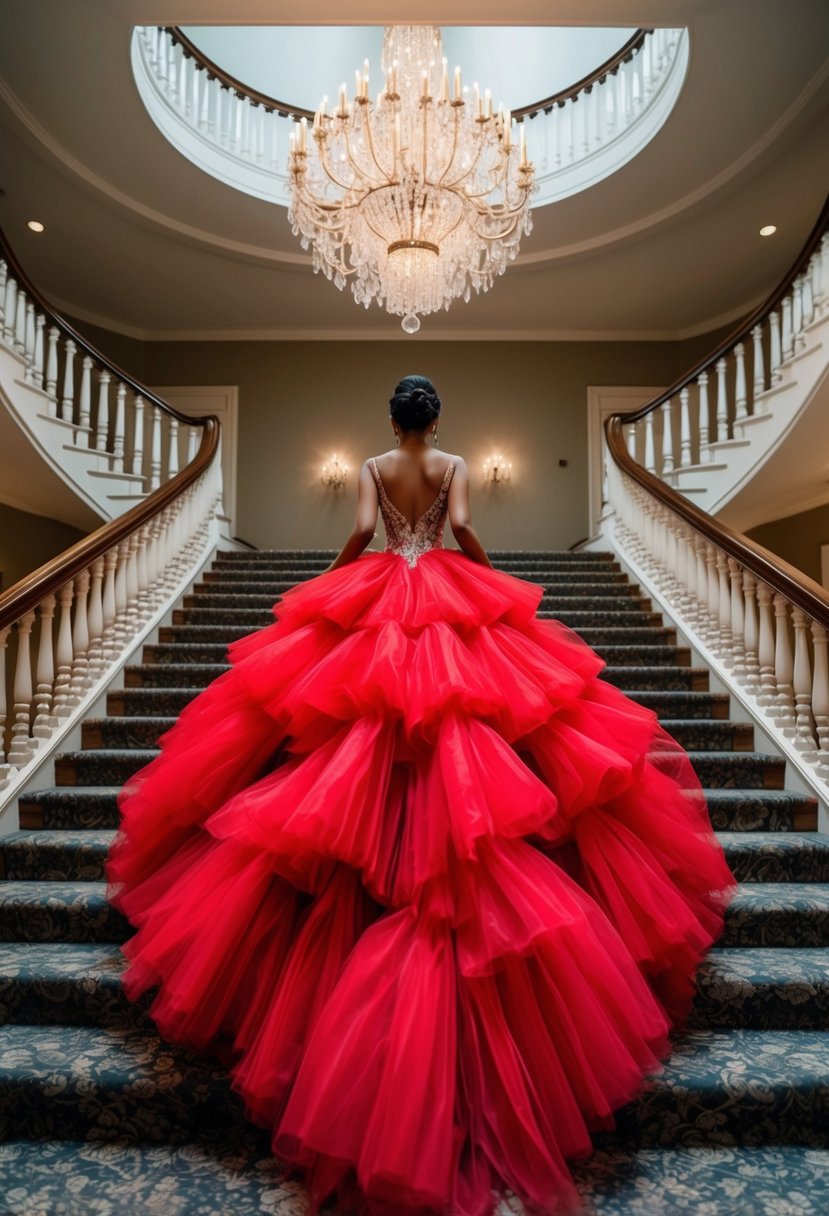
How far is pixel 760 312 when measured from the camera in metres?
5.46

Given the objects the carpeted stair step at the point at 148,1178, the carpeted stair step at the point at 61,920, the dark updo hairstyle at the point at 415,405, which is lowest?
the carpeted stair step at the point at 148,1178

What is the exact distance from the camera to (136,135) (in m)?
5.60

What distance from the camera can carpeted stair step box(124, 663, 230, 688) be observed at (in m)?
3.75

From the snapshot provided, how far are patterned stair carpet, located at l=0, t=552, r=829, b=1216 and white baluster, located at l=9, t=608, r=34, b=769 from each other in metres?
0.23

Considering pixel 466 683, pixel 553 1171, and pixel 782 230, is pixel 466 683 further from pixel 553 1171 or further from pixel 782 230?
pixel 782 230

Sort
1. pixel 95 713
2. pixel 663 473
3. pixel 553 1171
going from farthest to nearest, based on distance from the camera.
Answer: pixel 663 473
pixel 95 713
pixel 553 1171

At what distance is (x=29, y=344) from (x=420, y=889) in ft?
17.4

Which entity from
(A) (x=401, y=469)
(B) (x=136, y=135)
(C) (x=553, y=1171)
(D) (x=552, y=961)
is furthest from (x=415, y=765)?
(B) (x=136, y=135)

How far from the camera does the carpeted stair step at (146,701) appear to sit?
11.5 feet

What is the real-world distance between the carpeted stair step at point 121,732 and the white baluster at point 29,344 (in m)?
3.06

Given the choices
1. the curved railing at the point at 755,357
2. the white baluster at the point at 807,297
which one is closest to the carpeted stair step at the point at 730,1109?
the curved railing at the point at 755,357

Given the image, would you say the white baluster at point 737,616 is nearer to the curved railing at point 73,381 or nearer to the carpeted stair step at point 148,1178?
the carpeted stair step at point 148,1178

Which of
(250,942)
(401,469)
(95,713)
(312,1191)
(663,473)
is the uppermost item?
(663,473)

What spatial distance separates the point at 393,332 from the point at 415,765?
7744 millimetres
